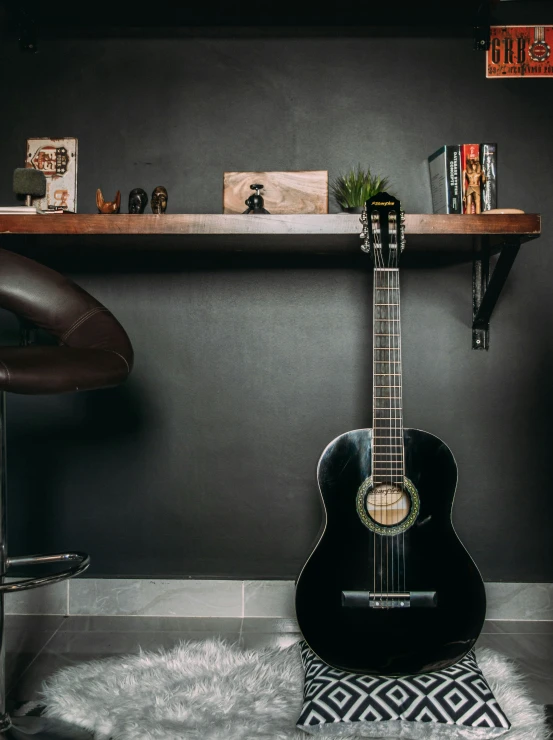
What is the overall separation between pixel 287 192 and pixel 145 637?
1432 mm

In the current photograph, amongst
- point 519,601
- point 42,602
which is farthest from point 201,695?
point 519,601

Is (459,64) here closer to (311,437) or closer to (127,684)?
(311,437)

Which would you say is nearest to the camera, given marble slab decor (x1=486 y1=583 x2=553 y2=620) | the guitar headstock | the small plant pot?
the guitar headstock

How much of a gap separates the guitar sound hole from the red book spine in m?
0.85

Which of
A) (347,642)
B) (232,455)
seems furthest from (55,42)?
(347,642)

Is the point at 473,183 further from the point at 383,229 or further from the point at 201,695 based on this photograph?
the point at 201,695

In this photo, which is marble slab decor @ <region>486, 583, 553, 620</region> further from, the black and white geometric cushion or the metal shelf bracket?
the metal shelf bracket

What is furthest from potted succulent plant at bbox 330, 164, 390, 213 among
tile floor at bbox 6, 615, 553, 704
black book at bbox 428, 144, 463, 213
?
tile floor at bbox 6, 615, 553, 704

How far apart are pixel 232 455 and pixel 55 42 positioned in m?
1.52

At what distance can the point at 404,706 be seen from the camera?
1494 mm

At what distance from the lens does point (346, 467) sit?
1682 mm

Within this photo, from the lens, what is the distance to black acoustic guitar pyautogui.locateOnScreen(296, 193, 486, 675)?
1592mm

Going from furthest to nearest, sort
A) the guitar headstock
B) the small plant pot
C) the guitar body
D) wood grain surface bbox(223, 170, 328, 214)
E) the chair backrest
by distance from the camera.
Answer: wood grain surface bbox(223, 170, 328, 214), the small plant pot, the guitar headstock, the guitar body, the chair backrest

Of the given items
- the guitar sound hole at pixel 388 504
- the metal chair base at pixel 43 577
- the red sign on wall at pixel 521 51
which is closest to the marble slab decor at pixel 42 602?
the metal chair base at pixel 43 577
